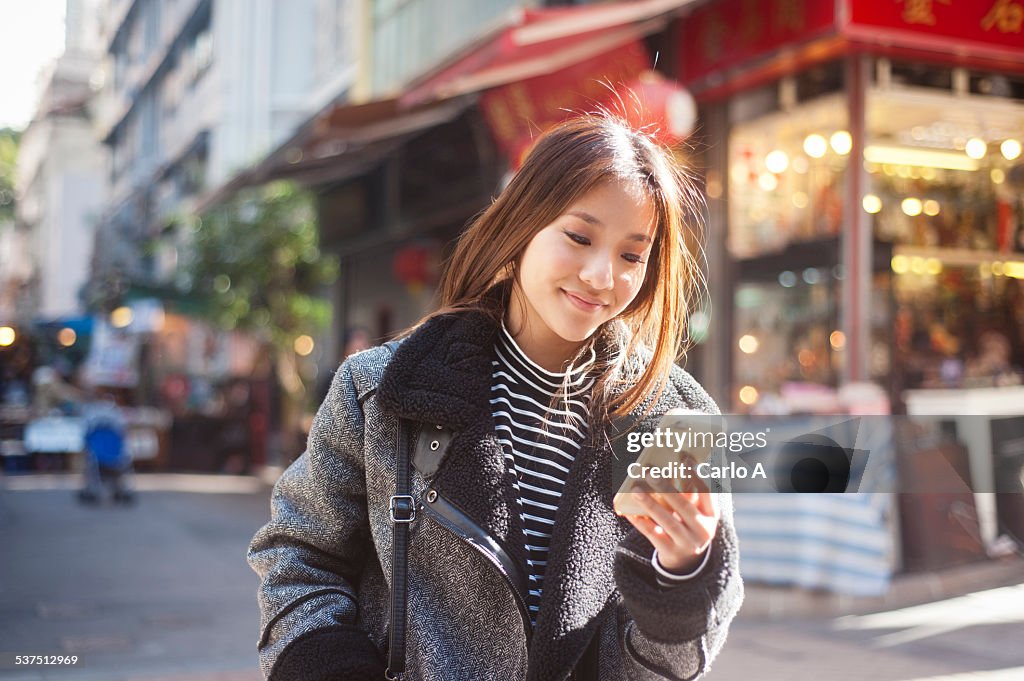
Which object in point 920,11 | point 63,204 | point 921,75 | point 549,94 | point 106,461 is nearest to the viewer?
point 920,11

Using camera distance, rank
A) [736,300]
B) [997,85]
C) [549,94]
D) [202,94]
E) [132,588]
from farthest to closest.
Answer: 1. [202,94]
2. [549,94]
3. [736,300]
4. [132,588]
5. [997,85]

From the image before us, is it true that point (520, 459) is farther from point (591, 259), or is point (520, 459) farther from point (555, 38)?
point (555, 38)

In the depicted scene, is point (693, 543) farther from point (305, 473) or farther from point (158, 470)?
point (158, 470)

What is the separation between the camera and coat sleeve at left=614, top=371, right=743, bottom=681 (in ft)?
4.01

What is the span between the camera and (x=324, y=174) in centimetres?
1156

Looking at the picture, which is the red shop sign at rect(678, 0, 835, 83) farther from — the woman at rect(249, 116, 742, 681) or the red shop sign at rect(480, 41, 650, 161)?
the woman at rect(249, 116, 742, 681)

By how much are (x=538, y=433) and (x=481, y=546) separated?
20 cm

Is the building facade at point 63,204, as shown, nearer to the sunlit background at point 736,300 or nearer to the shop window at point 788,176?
the sunlit background at point 736,300

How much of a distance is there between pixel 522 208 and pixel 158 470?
14569 mm

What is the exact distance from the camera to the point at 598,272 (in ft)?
4.51

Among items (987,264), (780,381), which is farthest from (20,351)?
(987,264)

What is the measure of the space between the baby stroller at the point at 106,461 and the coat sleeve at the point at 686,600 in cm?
1078

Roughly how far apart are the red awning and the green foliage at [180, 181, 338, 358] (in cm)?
729

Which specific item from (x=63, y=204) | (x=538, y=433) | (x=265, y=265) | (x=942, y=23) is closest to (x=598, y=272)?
(x=538, y=433)
